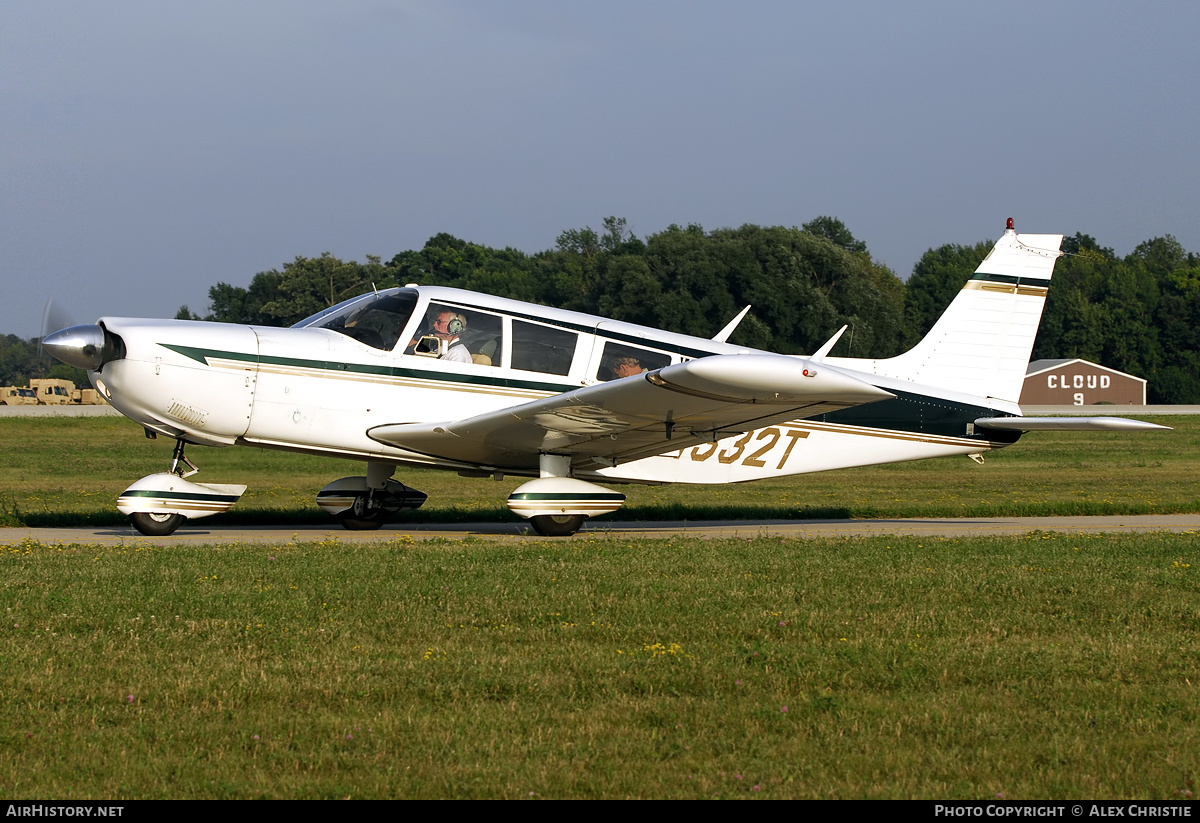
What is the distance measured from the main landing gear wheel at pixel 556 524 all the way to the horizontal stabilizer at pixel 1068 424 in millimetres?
4886

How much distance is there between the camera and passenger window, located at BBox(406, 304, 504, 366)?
10.7 metres

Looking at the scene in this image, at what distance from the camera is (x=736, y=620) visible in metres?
5.92

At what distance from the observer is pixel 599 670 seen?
4832 mm

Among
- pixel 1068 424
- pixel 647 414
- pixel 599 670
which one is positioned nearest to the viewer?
pixel 599 670

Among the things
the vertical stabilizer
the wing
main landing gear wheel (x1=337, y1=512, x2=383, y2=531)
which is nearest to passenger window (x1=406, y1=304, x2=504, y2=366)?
the wing

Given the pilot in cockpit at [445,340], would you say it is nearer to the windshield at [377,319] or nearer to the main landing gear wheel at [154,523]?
the windshield at [377,319]

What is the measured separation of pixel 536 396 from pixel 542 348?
51cm

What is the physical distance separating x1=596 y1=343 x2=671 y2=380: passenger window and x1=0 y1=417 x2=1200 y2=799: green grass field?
8.13ft

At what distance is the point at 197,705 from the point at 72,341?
243 inches

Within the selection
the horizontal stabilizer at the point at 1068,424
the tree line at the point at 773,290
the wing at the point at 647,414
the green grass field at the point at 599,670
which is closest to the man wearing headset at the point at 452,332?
the wing at the point at 647,414

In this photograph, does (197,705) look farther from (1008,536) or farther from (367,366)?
(1008,536)

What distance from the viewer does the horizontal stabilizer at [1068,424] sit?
10938 mm

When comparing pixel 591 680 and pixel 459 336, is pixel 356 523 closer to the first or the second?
pixel 459 336

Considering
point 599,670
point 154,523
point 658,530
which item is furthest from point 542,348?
point 599,670
